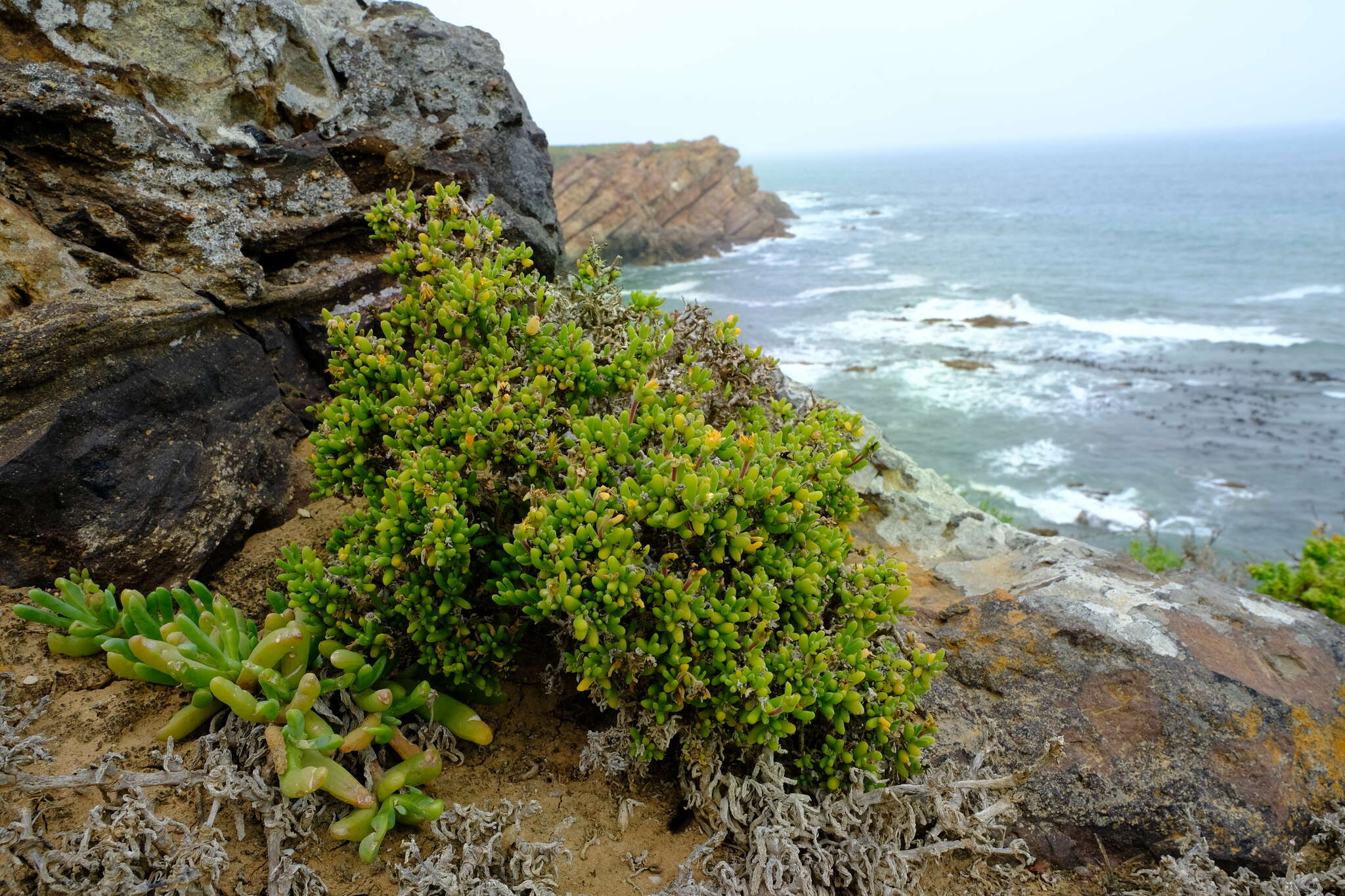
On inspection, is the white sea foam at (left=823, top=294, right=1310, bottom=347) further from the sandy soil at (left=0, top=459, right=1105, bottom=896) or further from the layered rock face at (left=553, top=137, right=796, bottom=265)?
the sandy soil at (left=0, top=459, right=1105, bottom=896)

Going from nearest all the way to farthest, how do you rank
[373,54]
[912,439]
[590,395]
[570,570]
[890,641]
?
[570,570], [890,641], [590,395], [373,54], [912,439]

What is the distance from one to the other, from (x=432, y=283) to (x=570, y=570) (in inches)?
76.3

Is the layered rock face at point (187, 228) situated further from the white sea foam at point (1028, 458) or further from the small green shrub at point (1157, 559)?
the white sea foam at point (1028, 458)

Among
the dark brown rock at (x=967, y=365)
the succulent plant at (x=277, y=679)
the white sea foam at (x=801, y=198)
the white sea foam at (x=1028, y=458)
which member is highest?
the white sea foam at (x=801, y=198)

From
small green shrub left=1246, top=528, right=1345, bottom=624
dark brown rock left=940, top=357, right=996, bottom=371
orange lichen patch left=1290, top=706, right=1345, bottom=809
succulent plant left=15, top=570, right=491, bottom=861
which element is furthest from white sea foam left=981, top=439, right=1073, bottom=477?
succulent plant left=15, top=570, right=491, bottom=861

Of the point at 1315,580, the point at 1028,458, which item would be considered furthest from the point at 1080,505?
the point at 1315,580

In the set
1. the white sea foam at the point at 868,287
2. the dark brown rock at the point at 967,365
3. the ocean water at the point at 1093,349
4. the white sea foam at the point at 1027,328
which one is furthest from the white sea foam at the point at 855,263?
the dark brown rock at the point at 967,365

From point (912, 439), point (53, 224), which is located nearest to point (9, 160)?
point (53, 224)

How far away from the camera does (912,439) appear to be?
23.9 m

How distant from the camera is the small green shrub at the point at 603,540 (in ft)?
9.34

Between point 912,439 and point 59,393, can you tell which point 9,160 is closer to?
point 59,393

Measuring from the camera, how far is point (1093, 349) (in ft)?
105

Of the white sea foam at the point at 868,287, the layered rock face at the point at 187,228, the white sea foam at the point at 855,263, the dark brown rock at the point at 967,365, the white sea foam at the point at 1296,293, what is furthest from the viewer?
the white sea foam at the point at 855,263

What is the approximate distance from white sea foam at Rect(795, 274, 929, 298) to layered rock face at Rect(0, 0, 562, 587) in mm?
38590
